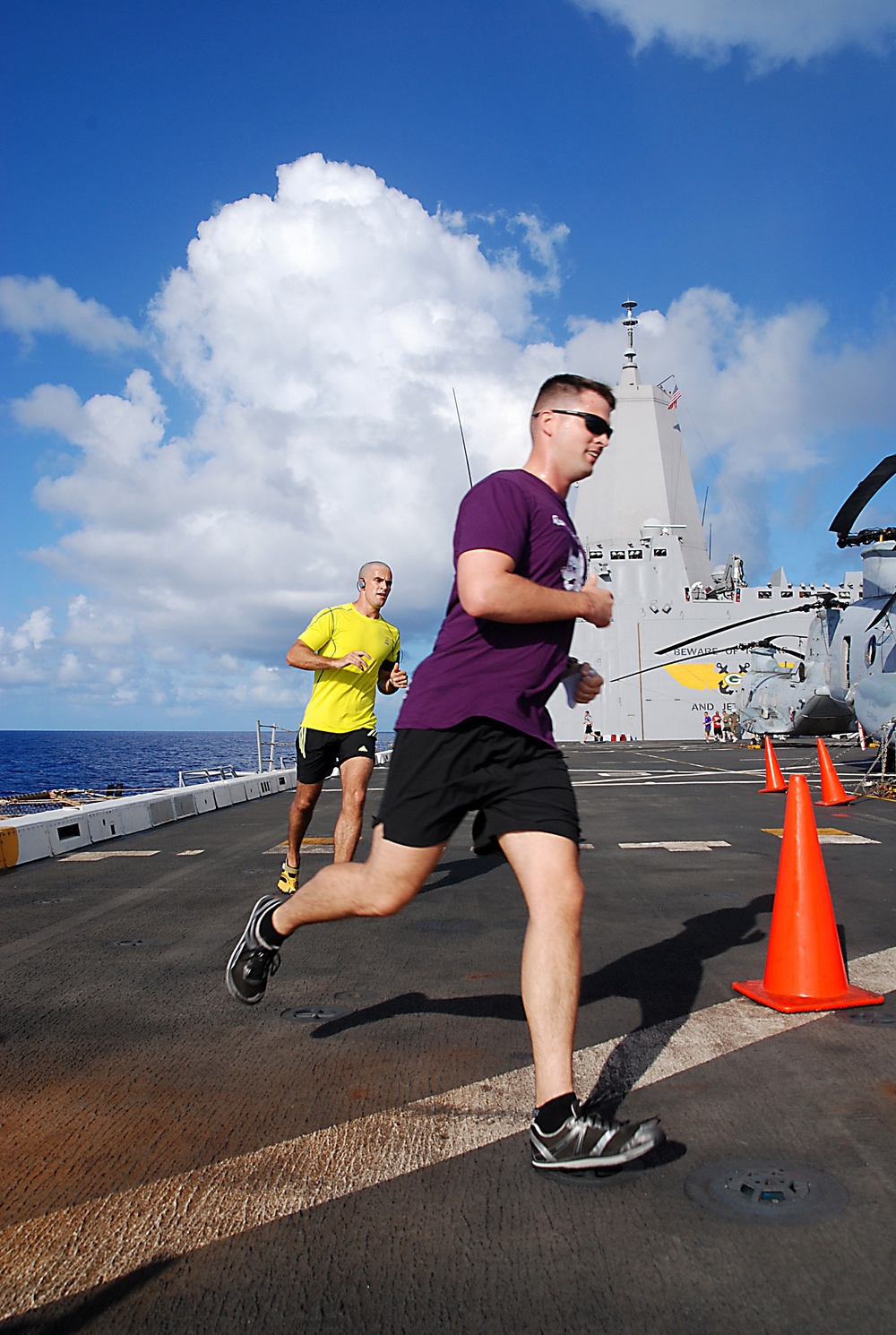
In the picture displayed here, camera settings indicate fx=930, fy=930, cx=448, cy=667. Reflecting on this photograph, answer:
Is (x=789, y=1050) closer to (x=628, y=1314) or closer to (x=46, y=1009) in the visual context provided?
(x=628, y=1314)

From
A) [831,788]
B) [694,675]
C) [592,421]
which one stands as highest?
[694,675]

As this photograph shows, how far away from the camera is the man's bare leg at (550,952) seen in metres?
2.52

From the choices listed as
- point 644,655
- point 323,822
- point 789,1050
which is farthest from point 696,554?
point 789,1050

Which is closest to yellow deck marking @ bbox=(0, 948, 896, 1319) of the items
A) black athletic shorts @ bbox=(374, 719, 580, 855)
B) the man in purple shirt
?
the man in purple shirt

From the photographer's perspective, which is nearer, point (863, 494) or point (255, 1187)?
point (255, 1187)

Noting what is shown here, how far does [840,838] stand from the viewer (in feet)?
29.8

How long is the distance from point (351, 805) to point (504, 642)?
11.8 feet

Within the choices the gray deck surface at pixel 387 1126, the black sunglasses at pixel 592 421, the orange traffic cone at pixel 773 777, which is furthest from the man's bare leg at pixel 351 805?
the orange traffic cone at pixel 773 777

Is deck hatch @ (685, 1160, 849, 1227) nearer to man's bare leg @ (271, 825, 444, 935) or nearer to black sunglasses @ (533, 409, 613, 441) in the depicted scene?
man's bare leg @ (271, 825, 444, 935)

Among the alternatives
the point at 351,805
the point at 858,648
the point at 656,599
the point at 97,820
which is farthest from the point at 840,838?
the point at 656,599

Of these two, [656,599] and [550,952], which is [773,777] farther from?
[656,599]

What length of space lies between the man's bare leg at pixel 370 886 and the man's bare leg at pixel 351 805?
110 inches

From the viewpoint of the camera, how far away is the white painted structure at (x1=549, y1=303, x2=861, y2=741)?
169 ft

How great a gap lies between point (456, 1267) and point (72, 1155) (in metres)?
1.18
